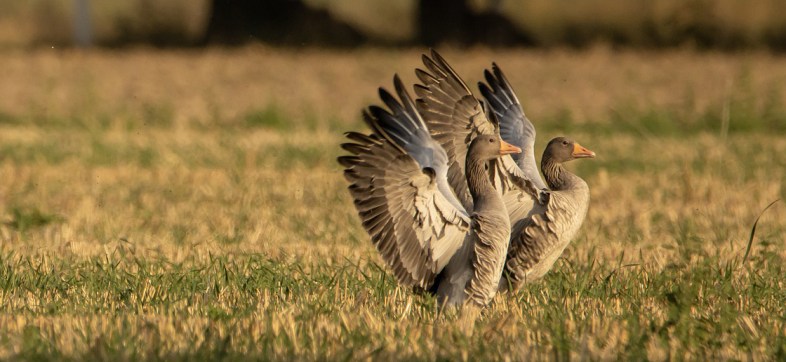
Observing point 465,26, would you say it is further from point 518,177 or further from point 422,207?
point 422,207

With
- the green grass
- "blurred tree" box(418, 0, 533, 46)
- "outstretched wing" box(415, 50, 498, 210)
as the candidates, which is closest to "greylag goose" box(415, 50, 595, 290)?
"outstretched wing" box(415, 50, 498, 210)

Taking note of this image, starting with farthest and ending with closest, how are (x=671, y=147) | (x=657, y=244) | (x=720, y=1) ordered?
1. (x=720, y=1)
2. (x=671, y=147)
3. (x=657, y=244)

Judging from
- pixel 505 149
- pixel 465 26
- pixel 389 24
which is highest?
pixel 389 24

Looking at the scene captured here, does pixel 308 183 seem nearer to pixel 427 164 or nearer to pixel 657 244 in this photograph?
pixel 657 244

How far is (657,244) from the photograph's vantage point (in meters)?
8.73

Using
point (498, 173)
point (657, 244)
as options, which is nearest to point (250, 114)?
point (657, 244)

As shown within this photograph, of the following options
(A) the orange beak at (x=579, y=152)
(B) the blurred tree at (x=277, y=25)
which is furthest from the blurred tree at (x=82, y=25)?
(A) the orange beak at (x=579, y=152)

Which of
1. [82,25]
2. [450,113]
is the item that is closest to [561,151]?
[450,113]

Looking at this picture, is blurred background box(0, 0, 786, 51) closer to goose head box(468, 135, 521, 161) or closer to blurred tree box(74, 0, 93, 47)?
blurred tree box(74, 0, 93, 47)

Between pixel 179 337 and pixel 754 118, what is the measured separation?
1454cm

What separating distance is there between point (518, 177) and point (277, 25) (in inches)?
850

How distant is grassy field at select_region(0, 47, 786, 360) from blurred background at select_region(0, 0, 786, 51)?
329 centimetres

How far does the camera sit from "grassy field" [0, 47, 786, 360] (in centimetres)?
520

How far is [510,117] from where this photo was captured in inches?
277
